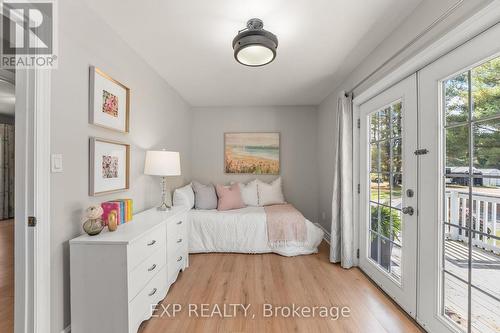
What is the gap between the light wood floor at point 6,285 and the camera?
5.15 ft

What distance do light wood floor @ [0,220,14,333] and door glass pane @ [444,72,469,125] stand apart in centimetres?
341

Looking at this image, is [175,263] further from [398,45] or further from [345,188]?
[398,45]

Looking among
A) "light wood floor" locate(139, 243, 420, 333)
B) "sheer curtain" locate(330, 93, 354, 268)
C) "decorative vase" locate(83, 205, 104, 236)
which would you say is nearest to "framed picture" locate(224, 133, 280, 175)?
"sheer curtain" locate(330, 93, 354, 268)

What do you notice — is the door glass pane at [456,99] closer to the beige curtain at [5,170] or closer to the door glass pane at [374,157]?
the door glass pane at [374,157]

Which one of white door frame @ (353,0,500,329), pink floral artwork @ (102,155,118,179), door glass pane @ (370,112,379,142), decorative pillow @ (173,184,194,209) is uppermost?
white door frame @ (353,0,500,329)

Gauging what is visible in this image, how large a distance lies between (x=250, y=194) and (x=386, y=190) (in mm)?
2230

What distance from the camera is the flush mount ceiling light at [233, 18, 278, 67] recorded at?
164cm

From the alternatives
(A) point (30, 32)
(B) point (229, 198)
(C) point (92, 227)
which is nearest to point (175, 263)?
(C) point (92, 227)

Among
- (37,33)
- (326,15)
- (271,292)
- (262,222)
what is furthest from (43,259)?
(326,15)

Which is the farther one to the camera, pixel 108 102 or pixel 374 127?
pixel 374 127

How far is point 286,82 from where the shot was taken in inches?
118

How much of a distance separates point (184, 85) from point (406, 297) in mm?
3514

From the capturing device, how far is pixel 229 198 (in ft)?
11.5

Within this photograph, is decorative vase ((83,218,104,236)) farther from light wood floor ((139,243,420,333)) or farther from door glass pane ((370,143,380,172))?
door glass pane ((370,143,380,172))
